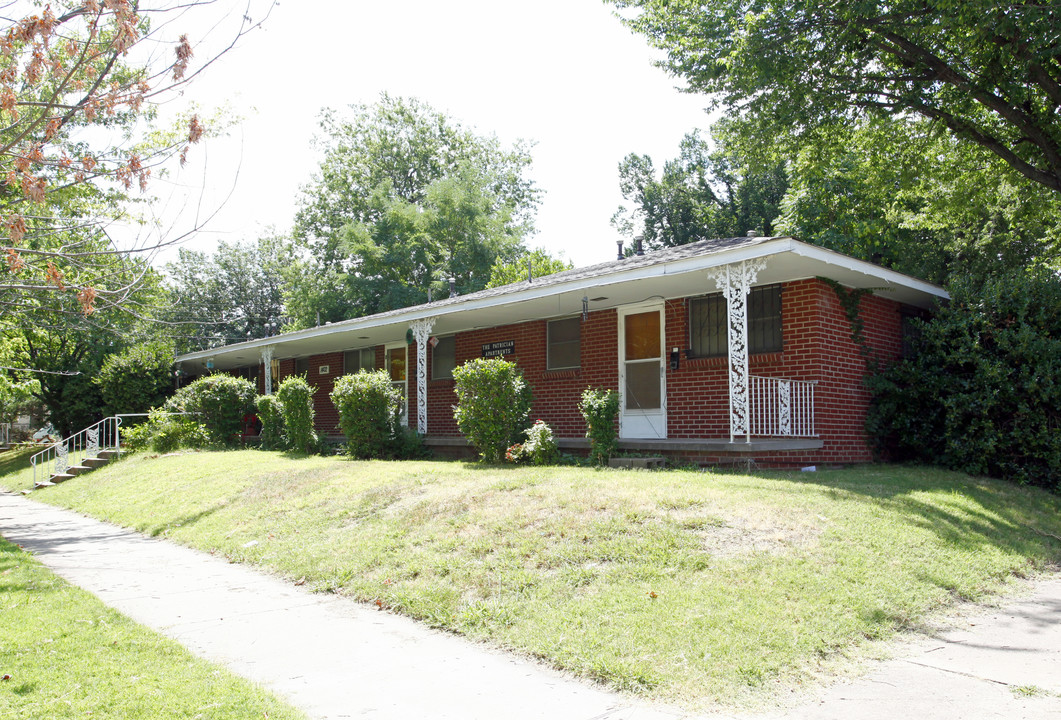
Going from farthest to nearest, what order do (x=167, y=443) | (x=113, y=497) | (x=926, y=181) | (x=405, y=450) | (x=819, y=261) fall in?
(x=167, y=443)
(x=926, y=181)
(x=405, y=450)
(x=113, y=497)
(x=819, y=261)

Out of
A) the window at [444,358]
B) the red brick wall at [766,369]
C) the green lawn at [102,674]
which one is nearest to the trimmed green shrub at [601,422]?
the red brick wall at [766,369]

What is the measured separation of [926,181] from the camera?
16.4 m

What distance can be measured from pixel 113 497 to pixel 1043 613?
45.1ft

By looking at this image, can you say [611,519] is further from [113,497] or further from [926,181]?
[926,181]

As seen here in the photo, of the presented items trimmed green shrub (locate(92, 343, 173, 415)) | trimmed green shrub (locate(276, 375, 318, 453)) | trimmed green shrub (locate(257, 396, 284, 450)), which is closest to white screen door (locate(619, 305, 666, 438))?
trimmed green shrub (locate(276, 375, 318, 453))

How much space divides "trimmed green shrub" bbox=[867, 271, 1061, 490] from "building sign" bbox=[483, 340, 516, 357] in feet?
22.7

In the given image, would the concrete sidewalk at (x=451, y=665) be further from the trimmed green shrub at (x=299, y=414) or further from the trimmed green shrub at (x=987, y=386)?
the trimmed green shrub at (x=299, y=414)

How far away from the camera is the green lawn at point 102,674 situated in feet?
12.7

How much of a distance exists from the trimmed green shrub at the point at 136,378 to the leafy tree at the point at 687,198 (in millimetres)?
23610

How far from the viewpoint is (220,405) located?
63.3 ft

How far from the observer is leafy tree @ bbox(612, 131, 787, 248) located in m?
34.8

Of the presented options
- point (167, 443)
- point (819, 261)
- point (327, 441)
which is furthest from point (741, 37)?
point (167, 443)

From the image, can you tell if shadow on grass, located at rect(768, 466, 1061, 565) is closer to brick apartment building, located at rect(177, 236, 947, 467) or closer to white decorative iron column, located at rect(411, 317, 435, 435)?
brick apartment building, located at rect(177, 236, 947, 467)

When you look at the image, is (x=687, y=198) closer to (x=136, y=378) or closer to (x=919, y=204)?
(x=919, y=204)
